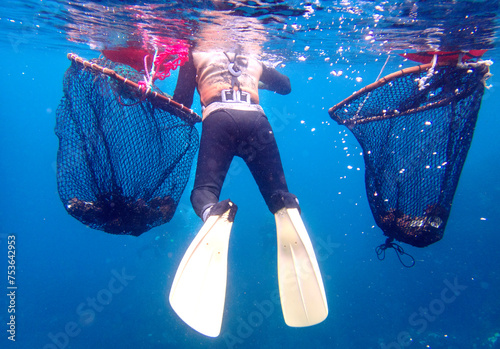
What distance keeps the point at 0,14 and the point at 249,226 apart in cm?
1553

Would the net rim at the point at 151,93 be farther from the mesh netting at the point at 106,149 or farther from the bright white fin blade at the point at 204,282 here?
the bright white fin blade at the point at 204,282

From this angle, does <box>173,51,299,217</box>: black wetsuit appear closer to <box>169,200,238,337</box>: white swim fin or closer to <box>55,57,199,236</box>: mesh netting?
<box>169,200,238,337</box>: white swim fin

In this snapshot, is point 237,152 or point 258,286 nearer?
point 237,152

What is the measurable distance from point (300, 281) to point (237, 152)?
174 centimetres

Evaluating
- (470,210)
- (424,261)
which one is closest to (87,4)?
(424,261)

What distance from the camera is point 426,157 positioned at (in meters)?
3.57

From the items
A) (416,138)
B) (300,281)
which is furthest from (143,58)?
(416,138)

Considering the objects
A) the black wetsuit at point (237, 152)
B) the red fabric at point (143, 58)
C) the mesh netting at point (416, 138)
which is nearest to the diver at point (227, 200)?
the black wetsuit at point (237, 152)

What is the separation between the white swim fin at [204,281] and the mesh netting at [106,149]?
1415mm

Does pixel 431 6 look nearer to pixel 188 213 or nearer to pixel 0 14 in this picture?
pixel 0 14

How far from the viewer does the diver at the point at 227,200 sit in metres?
2.29

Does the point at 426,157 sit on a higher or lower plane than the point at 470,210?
higher

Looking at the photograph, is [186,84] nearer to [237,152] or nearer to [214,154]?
[237,152]

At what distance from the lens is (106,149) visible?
3.33 m
